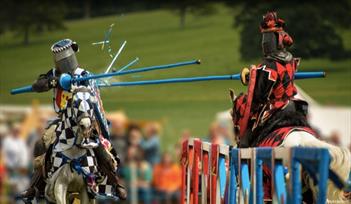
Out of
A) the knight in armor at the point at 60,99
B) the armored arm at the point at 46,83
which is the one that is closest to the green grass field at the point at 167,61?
the knight in armor at the point at 60,99

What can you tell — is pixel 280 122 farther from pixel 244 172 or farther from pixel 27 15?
pixel 27 15

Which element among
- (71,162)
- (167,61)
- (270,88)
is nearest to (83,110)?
(71,162)

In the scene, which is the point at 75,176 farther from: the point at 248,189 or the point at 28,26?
the point at 28,26

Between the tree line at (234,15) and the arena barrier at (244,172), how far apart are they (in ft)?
27.8

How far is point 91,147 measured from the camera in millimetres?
11211

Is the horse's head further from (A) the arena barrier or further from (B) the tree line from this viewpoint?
(B) the tree line

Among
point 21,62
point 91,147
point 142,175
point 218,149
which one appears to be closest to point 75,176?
point 91,147

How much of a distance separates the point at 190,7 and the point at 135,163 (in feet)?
14.0

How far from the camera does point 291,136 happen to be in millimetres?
10828

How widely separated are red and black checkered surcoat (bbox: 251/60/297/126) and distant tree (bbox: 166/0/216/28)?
10.3m

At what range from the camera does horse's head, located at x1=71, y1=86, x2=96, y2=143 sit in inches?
430

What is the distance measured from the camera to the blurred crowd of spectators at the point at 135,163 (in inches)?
737

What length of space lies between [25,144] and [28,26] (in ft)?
13.8

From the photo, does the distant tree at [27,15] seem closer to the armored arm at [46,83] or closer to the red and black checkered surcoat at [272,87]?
the armored arm at [46,83]
